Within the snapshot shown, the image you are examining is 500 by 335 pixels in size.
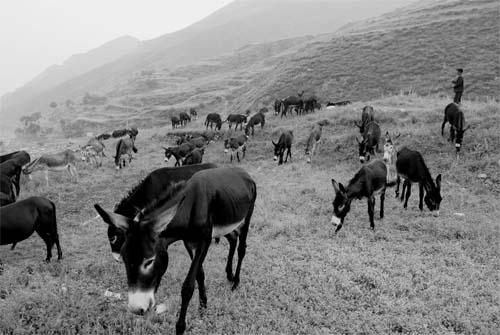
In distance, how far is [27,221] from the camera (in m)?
8.54

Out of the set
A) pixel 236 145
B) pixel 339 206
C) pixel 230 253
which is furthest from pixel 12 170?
pixel 339 206

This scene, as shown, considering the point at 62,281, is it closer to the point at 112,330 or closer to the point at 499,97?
the point at 112,330

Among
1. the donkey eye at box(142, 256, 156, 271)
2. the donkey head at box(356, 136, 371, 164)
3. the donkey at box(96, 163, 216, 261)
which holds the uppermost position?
the donkey eye at box(142, 256, 156, 271)

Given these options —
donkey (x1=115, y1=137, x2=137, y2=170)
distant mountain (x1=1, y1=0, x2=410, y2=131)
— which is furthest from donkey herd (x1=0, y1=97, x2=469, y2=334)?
distant mountain (x1=1, y1=0, x2=410, y2=131)

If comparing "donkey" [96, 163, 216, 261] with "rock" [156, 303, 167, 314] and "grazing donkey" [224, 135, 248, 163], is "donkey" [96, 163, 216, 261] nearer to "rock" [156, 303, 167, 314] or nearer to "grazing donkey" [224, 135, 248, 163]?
"rock" [156, 303, 167, 314]

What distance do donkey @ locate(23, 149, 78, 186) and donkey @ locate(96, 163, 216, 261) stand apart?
10.3 m

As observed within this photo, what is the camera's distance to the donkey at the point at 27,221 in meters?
8.25

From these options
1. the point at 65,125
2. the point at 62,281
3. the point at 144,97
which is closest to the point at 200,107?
the point at 144,97

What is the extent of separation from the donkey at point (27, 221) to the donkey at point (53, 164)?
9338 mm

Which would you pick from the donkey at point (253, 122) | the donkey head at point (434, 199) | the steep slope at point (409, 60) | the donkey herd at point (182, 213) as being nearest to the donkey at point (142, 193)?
the donkey herd at point (182, 213)

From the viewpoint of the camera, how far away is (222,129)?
97.7 ft

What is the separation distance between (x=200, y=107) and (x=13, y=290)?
2048 inches

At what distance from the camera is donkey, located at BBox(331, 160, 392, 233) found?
396 inches

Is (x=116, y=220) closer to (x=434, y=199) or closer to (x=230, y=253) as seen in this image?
(x=230, y=253)
